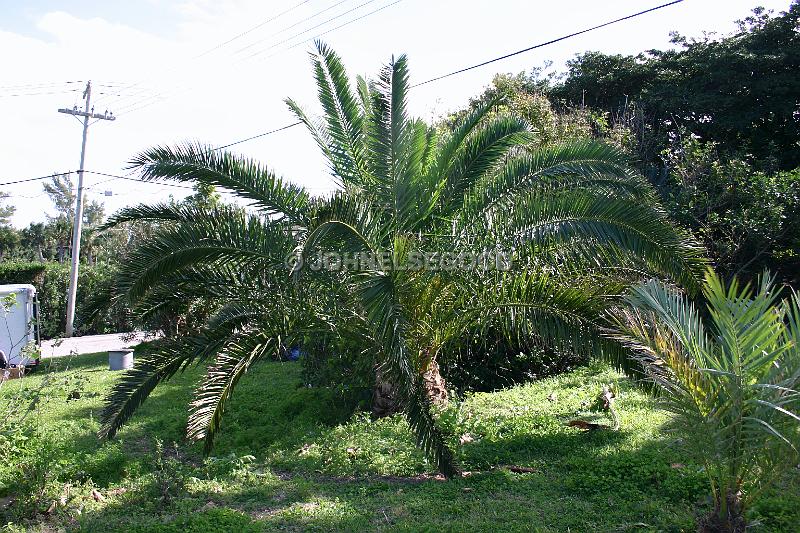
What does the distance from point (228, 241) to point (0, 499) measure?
9.49ft

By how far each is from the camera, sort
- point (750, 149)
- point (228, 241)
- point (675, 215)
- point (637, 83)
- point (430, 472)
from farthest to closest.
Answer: point (637, 83), point (750, 149), point (675, 215), point (228, 241), point (430, 472)

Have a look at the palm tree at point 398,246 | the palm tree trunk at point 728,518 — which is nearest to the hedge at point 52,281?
the palm tree at point 398,246

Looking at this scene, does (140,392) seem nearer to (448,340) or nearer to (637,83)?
(448,340)

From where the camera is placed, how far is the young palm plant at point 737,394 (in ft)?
11.8

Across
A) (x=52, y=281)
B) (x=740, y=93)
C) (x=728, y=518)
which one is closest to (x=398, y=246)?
(x=728, y=518)

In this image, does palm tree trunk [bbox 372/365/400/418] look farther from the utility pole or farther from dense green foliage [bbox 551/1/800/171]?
the utility pole

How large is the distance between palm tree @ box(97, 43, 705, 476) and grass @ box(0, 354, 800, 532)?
1.78 feet

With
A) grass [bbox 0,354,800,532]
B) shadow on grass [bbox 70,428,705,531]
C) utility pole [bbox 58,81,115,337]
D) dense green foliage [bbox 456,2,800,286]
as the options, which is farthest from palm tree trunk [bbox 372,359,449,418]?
utility pole [bbox 58,81,115,337]

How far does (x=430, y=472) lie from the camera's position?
226 inches

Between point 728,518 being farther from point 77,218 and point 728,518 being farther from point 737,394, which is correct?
point 77,218

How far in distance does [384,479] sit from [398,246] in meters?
2.09

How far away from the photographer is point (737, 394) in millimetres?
3623

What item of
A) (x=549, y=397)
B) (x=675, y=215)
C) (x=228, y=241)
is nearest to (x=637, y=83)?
(x=675, y=215)

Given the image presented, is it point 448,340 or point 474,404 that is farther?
point 474,404
